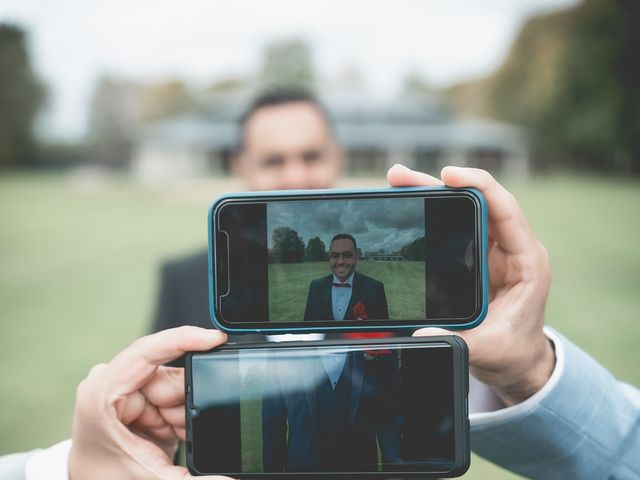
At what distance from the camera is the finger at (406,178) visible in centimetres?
112

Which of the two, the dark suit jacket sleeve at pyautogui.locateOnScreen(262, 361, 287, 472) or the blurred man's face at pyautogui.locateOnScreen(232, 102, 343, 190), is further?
the blurred man's face at pyautogui.locateOnScreen(232, 102, 343, 190)

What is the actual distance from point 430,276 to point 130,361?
1.93 feet

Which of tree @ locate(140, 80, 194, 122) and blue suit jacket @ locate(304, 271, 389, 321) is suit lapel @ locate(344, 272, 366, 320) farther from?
tree @ locate(140, 80, 194, 122)

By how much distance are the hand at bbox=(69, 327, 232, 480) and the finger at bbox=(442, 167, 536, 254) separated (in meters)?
0.53

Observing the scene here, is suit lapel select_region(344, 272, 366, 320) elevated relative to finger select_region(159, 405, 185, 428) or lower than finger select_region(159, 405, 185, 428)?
elevated

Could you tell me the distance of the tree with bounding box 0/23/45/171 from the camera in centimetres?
4091

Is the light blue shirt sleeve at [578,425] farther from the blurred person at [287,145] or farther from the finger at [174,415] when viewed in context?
the blurred person at [287,145]

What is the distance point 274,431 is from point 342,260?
34 centimetres

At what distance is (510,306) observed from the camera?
3.77ft

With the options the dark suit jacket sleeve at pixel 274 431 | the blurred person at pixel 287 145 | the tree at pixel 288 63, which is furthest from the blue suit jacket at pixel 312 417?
the tree at pixel 288 63

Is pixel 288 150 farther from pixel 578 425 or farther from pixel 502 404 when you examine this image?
pixel 578 425

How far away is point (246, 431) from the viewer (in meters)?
1.10

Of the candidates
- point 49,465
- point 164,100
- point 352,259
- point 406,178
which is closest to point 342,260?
point 352,259

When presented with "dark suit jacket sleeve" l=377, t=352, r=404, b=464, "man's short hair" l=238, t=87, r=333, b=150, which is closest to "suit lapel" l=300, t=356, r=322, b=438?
"dark suit jacket sleeve" l=377, t=352, r=404, b=464
